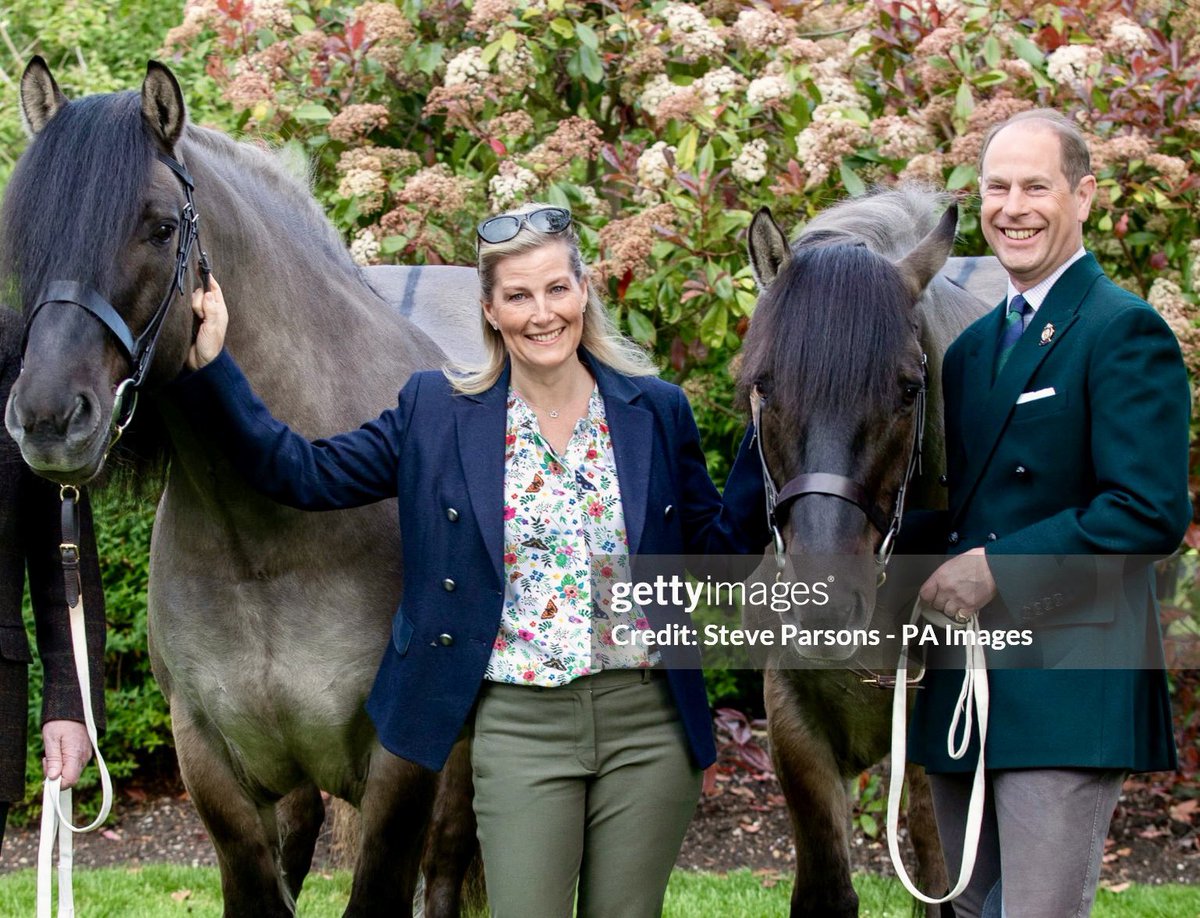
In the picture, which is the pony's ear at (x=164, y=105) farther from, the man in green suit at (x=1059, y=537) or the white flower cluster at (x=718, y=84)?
the white flower cluster at (x=718, y=84)

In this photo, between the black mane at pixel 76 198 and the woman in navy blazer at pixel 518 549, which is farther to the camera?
the woman in navy blazer at pixel 518 549

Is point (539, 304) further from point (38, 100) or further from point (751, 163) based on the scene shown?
point (751, 163)

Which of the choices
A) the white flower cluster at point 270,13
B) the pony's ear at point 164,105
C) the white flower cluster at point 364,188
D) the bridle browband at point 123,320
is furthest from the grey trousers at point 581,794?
the white flower cluster at point 270,13

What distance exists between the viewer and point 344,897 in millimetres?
5453

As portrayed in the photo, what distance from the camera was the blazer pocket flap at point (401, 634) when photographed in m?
2.94

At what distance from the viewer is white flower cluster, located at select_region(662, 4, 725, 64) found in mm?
5676

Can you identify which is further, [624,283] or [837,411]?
[624,283]

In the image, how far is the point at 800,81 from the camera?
5.64 metres

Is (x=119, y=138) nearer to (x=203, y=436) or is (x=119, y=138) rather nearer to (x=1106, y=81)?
(x=203, y=436)

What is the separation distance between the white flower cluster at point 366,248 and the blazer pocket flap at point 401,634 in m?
2.90

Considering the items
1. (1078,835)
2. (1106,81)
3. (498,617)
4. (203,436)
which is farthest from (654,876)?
(1106,81)

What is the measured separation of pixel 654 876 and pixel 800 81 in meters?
3.75

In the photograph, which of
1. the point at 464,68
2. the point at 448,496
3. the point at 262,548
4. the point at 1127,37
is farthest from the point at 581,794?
the point at 1127,37

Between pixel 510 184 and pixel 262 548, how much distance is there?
258 centimetres
